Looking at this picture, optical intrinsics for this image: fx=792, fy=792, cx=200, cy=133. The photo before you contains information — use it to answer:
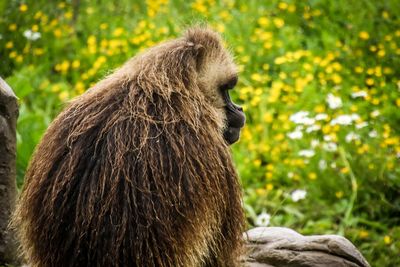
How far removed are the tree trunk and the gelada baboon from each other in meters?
0.87

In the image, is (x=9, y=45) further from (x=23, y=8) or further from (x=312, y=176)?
(x=312, y=176)

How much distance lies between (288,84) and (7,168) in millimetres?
3332

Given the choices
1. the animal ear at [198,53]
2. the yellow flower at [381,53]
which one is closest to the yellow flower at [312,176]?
the yellow flower at [381,53]

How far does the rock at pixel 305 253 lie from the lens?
4.23 metres

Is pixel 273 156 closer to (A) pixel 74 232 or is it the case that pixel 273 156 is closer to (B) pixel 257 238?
(B) pixel 257 238

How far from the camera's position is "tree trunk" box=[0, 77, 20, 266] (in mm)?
4531

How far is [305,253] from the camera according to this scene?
427cm

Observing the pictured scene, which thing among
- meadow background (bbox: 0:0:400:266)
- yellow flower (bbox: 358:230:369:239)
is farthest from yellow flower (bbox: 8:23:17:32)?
yellow flower (bbox: 358:230:369:239)

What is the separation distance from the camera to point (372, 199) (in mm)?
6023

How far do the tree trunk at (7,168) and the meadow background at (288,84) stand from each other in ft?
2.54

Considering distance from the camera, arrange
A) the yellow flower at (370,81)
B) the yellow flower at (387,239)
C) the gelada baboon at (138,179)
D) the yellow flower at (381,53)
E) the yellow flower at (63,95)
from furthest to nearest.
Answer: the yellow flower at (381,53) → the yellow flower at (63,95) → the yellow flower at (370,81) → the yellow flower at (387,239) → the gelada baboon at (138,179)

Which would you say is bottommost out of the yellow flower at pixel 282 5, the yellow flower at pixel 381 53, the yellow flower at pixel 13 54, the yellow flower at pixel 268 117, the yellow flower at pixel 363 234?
the yellow flower at pixel 363 234

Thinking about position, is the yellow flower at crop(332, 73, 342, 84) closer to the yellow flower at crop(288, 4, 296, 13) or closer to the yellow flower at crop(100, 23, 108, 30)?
the yellow flower at crop(288, 4, 296, 13)

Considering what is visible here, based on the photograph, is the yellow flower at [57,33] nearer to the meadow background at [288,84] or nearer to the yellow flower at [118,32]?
the meadow background at [288,84]
